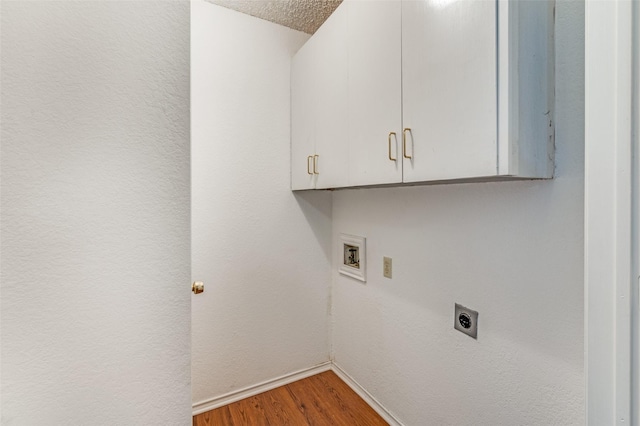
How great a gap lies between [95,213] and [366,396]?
1764 millimetres

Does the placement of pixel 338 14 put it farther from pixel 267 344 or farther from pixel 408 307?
pixel 267 344

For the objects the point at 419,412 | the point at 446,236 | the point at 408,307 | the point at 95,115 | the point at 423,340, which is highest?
the point at 95,115

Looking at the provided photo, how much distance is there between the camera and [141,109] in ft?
2.17

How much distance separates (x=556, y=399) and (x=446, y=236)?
2.09ft

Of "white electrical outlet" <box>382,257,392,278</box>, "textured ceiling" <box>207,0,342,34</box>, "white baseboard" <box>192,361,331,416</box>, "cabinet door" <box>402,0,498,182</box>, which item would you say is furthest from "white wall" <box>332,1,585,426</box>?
"textured ceiling" <box>207,0,342,34</box>

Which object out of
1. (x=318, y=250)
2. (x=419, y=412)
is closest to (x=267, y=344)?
(x=318, y=250)

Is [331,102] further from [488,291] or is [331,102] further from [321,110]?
[488,291]

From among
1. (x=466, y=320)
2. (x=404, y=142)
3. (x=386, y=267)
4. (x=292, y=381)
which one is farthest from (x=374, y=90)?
(x=292, y=381)

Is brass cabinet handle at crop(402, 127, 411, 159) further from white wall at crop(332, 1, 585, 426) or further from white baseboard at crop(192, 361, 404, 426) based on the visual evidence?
white baseboard at crop(192, 361, 404, 426)

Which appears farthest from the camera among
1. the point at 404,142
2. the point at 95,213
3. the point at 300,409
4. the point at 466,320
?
the point at 300,409

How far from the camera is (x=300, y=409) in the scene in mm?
1727

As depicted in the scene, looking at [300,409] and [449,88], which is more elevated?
[449,88]

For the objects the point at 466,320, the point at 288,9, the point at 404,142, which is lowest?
the point at 466,320

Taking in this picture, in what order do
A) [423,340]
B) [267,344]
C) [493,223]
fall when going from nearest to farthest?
[493,223] < [423,340] < [267,344]
